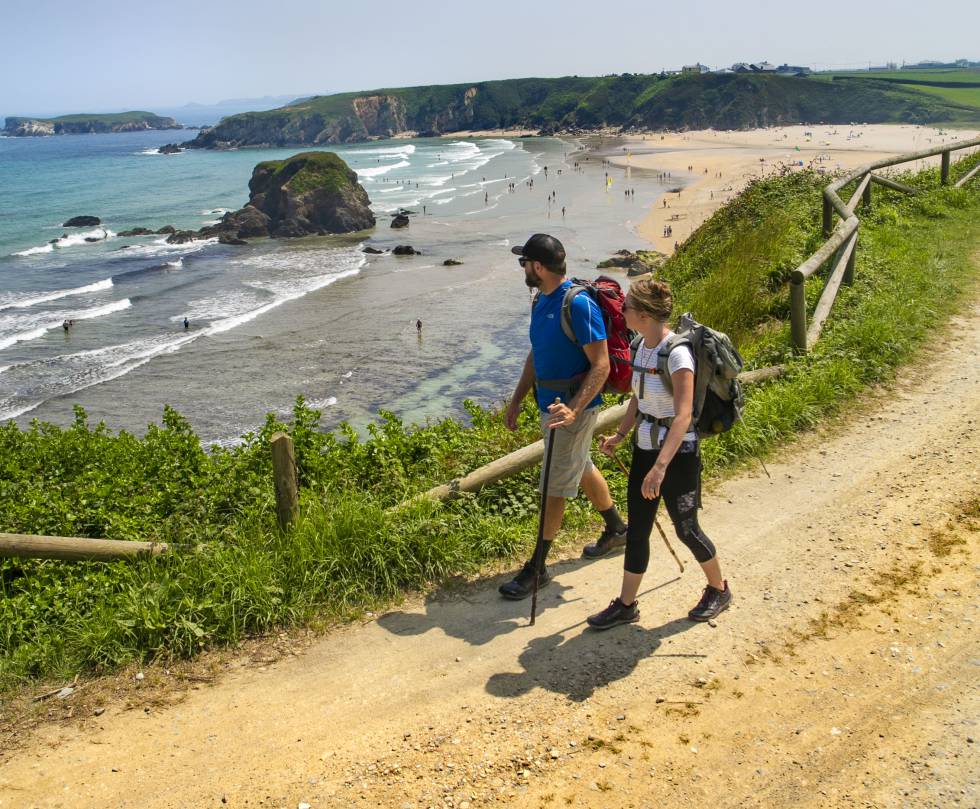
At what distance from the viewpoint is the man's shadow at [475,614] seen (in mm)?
4938

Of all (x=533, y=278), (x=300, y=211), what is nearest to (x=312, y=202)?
(x=300, y=211)

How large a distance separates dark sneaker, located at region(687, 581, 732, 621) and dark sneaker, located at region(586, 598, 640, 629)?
1.10 ft

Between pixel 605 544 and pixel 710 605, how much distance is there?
3.58ft

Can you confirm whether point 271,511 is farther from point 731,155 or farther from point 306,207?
point 731,155

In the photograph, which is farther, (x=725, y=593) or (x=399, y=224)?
(x=399, y=224)

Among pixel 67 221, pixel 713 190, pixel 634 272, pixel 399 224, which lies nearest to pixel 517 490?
pixel 634 272

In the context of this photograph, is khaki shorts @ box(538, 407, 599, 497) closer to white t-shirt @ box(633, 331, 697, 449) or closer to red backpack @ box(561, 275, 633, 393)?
red backpack @ box(561, 275, 633, 393)

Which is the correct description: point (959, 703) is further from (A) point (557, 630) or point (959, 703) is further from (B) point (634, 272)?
(B) point (634, 272)

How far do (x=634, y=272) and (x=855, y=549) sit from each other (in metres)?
31.2

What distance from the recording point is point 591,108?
498 ft

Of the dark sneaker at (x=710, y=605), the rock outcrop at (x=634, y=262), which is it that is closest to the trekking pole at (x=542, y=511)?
the dark sneaker at (x=710, y=605)

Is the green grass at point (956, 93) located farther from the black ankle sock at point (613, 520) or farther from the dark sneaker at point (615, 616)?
the dark sneaker at point (615, 616)

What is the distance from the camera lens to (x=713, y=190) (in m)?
60.8

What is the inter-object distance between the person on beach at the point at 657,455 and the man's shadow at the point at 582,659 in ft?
0.35
